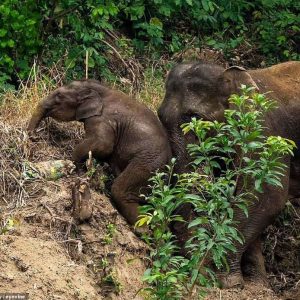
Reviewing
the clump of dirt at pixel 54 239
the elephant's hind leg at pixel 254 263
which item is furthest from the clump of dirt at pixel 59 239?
the elephant's hind leg at pixel 254 263

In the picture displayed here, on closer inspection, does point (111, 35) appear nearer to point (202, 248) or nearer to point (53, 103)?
point (53, 103)

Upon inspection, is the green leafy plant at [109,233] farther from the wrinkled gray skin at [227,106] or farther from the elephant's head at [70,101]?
the elephant's head at [70,101]

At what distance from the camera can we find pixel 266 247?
11.1 m

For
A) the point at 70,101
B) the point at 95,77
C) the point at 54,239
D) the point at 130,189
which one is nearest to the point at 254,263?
the point at 130,189

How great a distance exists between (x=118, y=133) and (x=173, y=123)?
0.55m

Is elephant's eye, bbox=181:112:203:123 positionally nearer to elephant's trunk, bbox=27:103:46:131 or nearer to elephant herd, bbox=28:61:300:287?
elephant herd, bbox=28:61:300:287

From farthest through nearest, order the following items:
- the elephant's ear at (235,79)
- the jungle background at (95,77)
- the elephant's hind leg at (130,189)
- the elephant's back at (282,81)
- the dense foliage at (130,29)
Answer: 1. the dense foliage at (130,29)
2. the elephant's back at (282,81)
3. the elephant's ear at (235,79)
4. the elephant's hind leg at (130,189)
5. the jungle background at (95,77)

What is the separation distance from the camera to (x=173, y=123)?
10.4 meters

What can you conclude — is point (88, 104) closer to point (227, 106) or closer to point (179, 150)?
point (179, 150)

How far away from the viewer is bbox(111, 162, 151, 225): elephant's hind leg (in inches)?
391

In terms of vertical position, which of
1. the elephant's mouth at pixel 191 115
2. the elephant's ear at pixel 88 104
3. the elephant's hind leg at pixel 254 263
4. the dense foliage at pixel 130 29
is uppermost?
the elephant's ear at pixel 88 104

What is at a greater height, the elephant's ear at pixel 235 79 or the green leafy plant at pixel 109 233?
the elephant's ear at pixel 235 79

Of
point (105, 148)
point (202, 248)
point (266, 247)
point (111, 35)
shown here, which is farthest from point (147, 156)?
point (111, 35)

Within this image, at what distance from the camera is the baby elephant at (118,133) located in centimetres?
997
